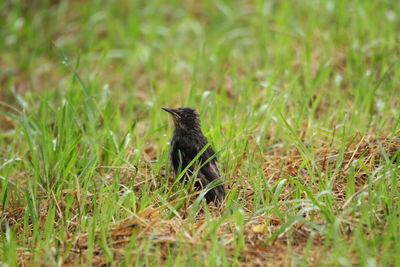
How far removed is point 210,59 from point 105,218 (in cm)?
330

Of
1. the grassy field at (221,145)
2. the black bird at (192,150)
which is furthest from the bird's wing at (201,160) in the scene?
the grassy field at (221,145)

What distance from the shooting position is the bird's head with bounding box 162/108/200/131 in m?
5.01

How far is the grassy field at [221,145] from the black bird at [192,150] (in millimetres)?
123

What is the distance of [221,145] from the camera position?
5.00 metres

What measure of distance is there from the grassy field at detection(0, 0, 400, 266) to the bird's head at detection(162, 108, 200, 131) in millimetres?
143

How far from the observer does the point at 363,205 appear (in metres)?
3.73

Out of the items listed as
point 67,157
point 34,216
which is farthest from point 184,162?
point 34,216

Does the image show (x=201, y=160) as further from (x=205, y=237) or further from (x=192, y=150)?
(x=205, y=237)

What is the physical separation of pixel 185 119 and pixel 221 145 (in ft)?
1.23

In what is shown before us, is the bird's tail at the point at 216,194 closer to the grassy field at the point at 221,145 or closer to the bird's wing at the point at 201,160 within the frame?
the bird's wing at the point at 201,160

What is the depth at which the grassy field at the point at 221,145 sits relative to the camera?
368 cm

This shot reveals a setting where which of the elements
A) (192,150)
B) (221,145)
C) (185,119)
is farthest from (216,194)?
(185,119)

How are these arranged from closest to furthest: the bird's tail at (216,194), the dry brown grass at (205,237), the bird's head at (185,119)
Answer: the dry brown grass at (205,237) < the bird's tail at (216,194) < the bird's head at (185,119)

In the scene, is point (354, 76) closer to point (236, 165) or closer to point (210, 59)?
point (210, 59)
